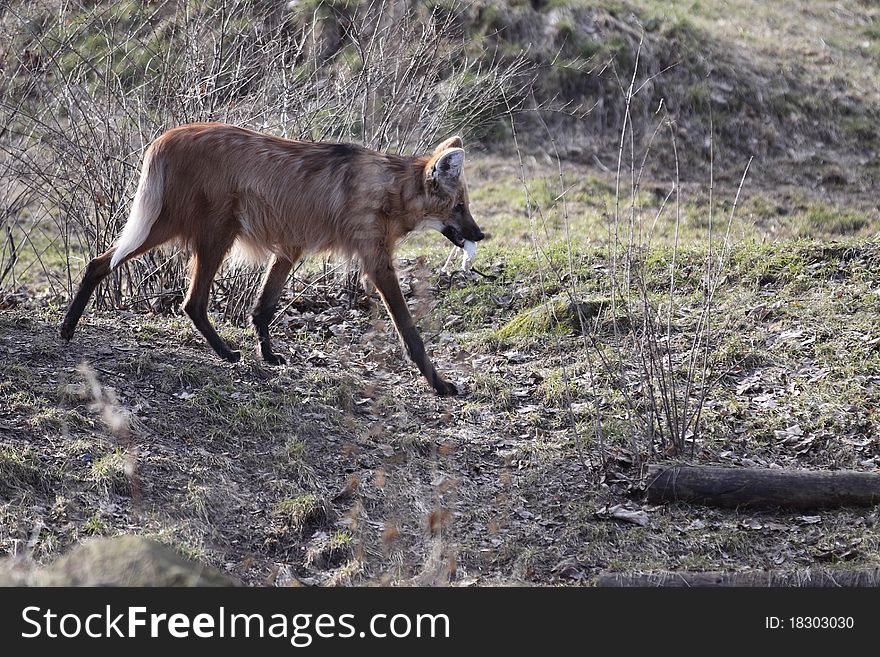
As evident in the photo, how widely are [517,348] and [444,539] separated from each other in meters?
2.23

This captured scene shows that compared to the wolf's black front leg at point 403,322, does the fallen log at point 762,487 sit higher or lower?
lower

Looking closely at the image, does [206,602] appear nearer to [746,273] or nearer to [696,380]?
[696,380]

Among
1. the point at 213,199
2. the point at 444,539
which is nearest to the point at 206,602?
the point at 444,539

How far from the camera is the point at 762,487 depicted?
14.1ft

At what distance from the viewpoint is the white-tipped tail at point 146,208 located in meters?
5.24

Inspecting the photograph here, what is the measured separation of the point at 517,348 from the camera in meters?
6.19

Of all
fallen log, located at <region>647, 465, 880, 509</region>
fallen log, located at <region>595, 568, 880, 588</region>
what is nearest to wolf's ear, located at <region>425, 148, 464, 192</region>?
fallen log, located at <region>647, 465, 880, 509</region>

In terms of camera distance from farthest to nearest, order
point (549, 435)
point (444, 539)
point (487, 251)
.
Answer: point (487, 251) < point (549, 435) < point (444, 539)

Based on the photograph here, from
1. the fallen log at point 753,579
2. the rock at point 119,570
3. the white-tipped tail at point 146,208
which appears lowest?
the fallen log at point 753,579

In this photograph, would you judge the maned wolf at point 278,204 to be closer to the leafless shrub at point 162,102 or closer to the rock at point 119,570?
the leafless shrub at point 162,102

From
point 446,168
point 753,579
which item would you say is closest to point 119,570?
point 753,579

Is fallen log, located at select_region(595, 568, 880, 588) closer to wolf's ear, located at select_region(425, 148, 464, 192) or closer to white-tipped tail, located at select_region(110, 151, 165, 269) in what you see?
wolf's ear, located at select_region(425, 148, 464, 192)

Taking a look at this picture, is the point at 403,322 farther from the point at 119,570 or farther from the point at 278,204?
the point at 119,570

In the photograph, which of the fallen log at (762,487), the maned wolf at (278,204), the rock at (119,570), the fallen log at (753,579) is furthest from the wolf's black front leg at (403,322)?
the rock at (119,570)
